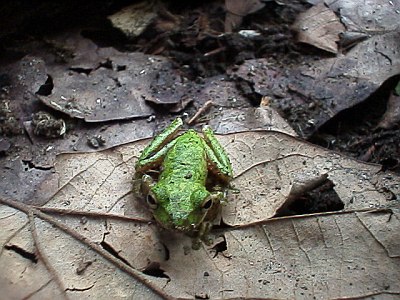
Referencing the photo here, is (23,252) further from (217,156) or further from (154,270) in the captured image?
(217,156)

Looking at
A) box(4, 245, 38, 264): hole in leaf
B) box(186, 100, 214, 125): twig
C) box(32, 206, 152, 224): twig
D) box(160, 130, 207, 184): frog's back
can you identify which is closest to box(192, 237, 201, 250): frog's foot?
box(32, 206, 152, 224): twig

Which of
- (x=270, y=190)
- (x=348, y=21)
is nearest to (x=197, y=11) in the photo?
(x=348, y=21)

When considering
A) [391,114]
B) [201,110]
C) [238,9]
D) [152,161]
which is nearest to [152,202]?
[152,161]

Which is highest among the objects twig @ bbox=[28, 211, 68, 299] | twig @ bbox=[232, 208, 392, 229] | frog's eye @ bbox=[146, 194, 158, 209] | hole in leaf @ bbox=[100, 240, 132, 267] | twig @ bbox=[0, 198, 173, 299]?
twig @ bbox=[232, 208, 392, 229]

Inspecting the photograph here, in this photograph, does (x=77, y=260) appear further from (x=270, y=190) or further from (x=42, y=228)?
(x=270, y=190)

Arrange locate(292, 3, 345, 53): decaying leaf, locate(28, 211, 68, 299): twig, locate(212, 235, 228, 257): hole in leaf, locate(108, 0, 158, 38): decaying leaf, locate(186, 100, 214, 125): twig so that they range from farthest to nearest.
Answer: locate(108, 0, 158, 38): decaying leaf, locate(292, 3, 345, 53): decaying leaf, locate(186, 100, 214, 125): twig, locate(212, 235, 228, 257): hole in leaf, locate(28, 211, 68, 299): twig

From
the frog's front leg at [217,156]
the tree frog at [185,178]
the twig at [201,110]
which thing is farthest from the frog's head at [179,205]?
the twig at [201,110]

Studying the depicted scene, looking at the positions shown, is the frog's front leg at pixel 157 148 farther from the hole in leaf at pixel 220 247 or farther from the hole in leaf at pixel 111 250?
the hole in leaf at pixel 220 247

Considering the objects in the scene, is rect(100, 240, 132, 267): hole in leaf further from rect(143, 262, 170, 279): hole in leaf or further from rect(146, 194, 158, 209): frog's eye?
rect(146, 194, 158, 209): frog's eye

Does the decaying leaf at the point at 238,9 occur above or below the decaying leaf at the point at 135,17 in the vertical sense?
above
